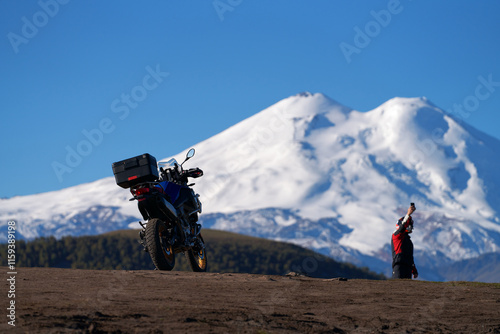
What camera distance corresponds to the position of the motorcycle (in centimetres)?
1639

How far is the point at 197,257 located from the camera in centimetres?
1903

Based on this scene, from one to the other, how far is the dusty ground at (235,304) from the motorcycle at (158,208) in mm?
1024

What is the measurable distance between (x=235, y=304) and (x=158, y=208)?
5666mm

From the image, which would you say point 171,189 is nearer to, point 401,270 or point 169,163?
point 169,163

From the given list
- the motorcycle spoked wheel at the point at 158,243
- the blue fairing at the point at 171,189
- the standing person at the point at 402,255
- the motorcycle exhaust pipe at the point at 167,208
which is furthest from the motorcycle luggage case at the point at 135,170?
the standing person at the point at 402,255

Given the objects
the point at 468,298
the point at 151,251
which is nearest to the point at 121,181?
the point at 151,251

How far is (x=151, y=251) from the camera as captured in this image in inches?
642

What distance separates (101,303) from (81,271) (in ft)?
17.7

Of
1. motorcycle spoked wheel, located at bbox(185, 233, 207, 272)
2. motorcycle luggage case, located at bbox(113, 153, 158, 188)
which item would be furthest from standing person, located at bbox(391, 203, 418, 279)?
motorcycle luggage case, located at bbox(113, 153, 158, 188)

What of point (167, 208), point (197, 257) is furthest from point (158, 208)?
point (197, 257)

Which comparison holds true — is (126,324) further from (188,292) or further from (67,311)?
(188,292)

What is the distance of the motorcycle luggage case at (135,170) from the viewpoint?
16.6 metres

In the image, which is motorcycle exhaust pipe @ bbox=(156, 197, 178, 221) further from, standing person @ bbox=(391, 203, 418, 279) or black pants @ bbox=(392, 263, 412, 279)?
black pants @ bbox=(392, 263, 412, 279)

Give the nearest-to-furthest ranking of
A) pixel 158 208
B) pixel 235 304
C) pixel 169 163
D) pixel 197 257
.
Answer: pixel 235 304, pixel 158 208, pixel 197 257, pixel 169 163
